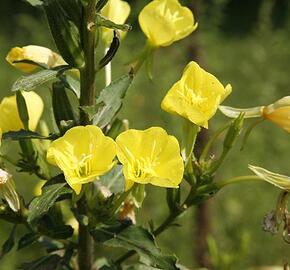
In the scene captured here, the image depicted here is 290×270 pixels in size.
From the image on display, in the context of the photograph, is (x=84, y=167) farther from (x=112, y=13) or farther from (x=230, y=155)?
(x=230, y=155)

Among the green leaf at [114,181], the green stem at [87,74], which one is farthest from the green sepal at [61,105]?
the green leaf at [114,181]

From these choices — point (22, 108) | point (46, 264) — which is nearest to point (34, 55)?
point (22, 108)

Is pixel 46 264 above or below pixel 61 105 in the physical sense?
below

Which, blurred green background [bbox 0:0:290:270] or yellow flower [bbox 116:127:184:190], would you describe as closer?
yellow flower [bbox 116:127:184:190]

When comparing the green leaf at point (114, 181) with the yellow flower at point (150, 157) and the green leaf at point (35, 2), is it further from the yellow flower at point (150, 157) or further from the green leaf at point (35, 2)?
the green leaf at point (35, 2)

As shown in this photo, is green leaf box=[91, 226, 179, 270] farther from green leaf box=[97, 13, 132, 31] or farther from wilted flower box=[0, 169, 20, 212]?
green leaf box=[97, 13, 132, 31]

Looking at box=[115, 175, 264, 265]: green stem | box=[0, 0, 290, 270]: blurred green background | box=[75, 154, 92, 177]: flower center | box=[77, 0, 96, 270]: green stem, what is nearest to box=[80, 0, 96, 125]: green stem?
box=[77, 0, 96, 270]: green stem
